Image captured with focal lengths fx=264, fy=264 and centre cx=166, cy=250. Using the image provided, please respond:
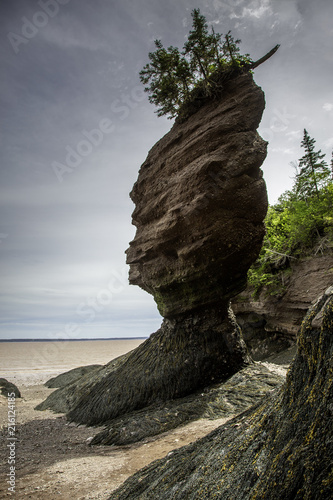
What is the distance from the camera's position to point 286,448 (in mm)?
2295

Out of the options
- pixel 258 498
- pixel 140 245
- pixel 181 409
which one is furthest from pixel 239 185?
pixel 258 498

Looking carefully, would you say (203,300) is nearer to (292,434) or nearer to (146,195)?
(146,195)

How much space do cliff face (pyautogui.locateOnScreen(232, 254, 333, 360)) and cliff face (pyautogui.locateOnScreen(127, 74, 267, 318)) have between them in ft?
24.6

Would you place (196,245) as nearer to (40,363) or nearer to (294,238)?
(294,238)

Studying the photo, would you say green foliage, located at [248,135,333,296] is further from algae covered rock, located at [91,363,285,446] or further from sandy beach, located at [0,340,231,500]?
sandy beach, located at [0,340,231,500]

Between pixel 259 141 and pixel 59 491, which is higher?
pixel 259 141

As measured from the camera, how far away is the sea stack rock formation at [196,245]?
33.5ft

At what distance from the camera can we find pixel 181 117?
12.4 metres

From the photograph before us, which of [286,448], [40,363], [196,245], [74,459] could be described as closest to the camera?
[286,448]

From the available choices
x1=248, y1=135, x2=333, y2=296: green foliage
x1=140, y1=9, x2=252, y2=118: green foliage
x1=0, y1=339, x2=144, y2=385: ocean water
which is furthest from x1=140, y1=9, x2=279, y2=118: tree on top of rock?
x1=0, y1=339, x2=144, y2=385: ocean water

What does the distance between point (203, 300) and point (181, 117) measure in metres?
8.58

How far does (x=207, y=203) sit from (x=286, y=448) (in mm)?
8553

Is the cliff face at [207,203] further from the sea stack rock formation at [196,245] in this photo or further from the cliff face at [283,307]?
the cliff face at [283,307]

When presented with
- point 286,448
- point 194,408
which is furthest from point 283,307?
point 286,448
